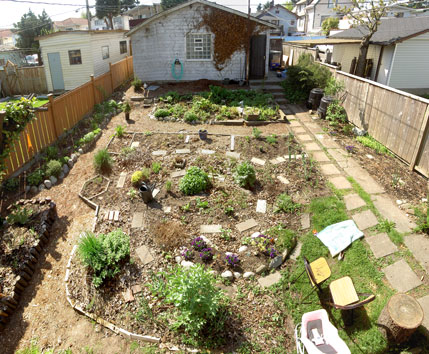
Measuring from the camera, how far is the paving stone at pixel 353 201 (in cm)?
647

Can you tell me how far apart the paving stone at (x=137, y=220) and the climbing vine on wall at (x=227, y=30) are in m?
11.6

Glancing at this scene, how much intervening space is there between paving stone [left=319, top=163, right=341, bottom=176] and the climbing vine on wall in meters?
9.77

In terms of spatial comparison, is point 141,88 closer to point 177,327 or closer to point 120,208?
point 120,208

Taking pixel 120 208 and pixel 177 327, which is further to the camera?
pixel 120 208

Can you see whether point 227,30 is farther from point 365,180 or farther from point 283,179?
point 365,180

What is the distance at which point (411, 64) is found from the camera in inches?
592

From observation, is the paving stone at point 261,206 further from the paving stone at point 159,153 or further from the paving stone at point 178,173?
the paving stone at point 159,153

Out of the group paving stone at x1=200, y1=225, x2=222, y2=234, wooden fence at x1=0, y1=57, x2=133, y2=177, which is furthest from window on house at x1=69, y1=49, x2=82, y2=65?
paving stone at x1=200, y1=225, x2=222, y2=234

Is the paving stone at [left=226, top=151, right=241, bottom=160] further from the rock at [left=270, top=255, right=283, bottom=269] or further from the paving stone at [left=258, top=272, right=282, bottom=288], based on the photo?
the paving stone at [left=258, top=272, right=282, bottom=288]

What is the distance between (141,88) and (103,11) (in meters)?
32.7

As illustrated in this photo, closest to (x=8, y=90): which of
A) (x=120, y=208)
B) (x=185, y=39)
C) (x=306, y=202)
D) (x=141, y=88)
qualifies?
(x=141, y=88)

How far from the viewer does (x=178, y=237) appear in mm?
5852

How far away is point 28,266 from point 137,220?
6.79 ft

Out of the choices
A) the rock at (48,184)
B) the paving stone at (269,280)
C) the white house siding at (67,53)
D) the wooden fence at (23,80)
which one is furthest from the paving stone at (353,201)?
the wooden fence at (23,80)
